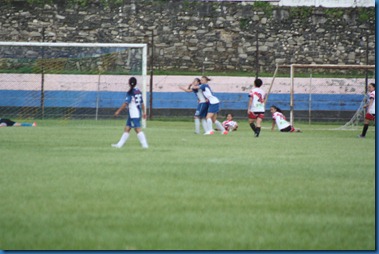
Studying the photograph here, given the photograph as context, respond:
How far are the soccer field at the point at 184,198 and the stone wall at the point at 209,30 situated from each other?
17542 millimetres

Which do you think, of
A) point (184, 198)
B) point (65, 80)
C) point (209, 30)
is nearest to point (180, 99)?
point (65, 80)

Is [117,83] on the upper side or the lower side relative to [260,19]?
lower

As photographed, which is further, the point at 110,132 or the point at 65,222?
the point at 110,132

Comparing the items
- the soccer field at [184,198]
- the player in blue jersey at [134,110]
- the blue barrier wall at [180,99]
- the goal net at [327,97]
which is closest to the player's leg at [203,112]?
the soccer field at [184,198]

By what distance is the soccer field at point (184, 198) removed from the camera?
6.79 m

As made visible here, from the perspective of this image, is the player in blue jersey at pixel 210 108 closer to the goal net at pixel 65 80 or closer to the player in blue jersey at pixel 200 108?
the player in blue jersey at pixel 200 108

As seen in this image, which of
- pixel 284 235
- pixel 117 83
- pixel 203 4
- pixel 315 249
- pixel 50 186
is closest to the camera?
pixel 315 249

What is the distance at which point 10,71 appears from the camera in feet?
87.3

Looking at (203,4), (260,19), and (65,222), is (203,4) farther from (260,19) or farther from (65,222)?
(65,222)

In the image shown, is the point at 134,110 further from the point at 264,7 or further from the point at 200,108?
the point at 264,7

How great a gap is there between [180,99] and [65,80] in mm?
3430

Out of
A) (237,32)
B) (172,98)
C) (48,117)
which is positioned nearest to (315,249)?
(48,117)

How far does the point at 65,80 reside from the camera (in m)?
28.4

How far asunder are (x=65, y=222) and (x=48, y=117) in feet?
64.0
